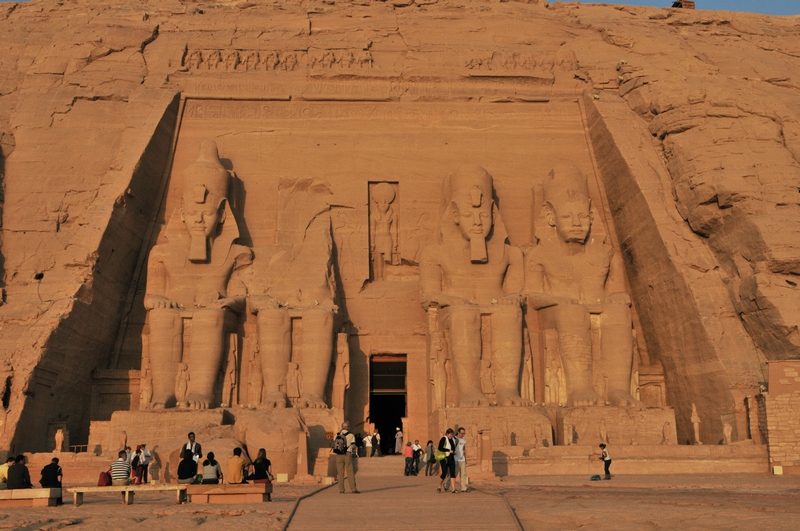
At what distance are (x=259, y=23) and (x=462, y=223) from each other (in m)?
6.30

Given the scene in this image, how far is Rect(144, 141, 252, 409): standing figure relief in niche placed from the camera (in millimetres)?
15625

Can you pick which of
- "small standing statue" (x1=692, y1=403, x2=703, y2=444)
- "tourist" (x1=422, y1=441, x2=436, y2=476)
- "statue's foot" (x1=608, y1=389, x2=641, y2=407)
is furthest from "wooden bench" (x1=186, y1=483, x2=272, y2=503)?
"small standing statue" (x1=692, y1=403, x2=703, y2=444)

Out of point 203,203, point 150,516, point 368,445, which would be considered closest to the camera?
point 150,516

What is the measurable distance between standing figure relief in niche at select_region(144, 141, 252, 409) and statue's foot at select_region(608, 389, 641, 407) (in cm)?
610

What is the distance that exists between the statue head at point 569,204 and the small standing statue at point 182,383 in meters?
6.61

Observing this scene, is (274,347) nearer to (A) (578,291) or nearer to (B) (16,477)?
(A) (578,291)

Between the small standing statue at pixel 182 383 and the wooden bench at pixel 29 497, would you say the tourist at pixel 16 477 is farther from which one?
the small standing statue at pixel 182 383

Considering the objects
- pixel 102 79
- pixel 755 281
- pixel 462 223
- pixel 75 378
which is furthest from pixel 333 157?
pixel 755 281

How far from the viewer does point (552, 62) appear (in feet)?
64.6

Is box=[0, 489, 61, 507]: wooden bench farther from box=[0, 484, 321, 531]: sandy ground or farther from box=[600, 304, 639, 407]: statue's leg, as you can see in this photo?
box=[600, 304, 639, 407]: statue's leg

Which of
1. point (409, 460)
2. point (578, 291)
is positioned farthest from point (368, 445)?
point (578, 291)

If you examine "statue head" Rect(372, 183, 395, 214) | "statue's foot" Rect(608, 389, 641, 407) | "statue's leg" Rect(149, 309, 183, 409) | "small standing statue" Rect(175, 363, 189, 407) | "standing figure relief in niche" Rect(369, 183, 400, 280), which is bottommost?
"statue's foot" Rect(608, 389, 641, 407)

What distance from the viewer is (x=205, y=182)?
16.9 metres

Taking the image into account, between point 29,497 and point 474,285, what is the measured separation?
30.1ft
